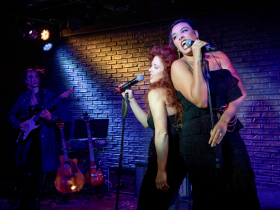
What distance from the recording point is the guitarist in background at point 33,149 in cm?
316

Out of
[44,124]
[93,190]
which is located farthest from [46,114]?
[93,190]

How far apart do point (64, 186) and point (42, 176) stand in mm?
699

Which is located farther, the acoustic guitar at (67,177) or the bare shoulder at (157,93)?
the acoustic guitar at (67,177)

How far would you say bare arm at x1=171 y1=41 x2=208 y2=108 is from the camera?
54.6 inches

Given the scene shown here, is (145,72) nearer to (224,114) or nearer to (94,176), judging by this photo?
(94,176)

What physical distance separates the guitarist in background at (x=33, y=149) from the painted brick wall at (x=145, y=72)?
66.9 inches

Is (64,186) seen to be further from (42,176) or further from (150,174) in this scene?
(150,174)

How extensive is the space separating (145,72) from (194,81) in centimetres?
328

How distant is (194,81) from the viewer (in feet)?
4.62

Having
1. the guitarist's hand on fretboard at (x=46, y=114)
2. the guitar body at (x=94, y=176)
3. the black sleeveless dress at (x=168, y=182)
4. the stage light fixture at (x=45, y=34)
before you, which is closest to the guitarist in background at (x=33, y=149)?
the guitarist's hand on fretboard at (x=46, y=114)

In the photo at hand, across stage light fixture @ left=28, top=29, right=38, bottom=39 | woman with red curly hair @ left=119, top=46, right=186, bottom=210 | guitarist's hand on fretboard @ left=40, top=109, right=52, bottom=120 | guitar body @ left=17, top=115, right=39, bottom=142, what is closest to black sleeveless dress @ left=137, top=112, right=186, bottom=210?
woman with red curly hair @ left=119, top=46, right=186, bottom=210

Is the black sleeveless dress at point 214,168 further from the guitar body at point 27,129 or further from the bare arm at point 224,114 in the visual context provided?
the guitar body at point 27,129

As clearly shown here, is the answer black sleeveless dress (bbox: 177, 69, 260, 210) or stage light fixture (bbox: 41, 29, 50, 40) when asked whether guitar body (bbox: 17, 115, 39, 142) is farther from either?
black sleeveless dress (bbox: 177, 69, 260, 210)

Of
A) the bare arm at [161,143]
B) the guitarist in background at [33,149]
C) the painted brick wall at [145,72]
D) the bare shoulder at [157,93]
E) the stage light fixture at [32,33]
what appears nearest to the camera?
the bare arm at [161,143]
